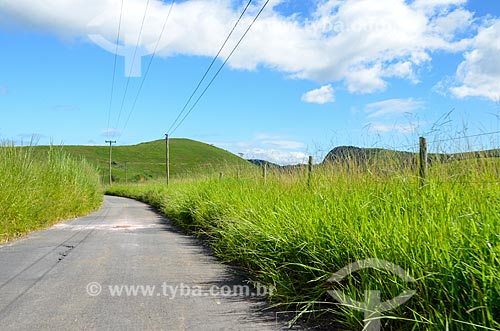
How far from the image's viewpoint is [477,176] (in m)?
4.46

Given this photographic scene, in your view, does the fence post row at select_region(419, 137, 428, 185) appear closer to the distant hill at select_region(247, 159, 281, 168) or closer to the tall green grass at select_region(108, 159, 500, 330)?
the tall green grass at select_region(108, 159, 500, 330)

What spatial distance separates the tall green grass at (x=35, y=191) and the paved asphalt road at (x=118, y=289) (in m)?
1.36

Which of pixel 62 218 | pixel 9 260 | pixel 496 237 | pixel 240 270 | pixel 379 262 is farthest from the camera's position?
pixel 62 218

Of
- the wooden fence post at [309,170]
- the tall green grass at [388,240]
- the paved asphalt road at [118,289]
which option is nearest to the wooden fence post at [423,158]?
the tall green grass at [388,240]

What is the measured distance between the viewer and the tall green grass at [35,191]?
397 inches

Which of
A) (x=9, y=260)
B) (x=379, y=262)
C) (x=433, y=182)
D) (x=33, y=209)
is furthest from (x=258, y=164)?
(x=379, y=262)

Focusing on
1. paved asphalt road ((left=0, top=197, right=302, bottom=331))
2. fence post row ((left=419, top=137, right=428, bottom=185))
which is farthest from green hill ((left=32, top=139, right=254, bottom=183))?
fence post row ((left=419, top=137, right=428, bottom=185))

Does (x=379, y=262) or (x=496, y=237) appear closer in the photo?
(x=496, y=237)

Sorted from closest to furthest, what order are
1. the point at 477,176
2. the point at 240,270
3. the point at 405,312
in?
1. the point at 405,312
2. the point at 477,176
3. the point at 240,270

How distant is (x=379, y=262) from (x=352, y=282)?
0.43 metres

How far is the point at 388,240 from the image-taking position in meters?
3.79

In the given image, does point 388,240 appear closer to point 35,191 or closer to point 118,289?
point 118,289

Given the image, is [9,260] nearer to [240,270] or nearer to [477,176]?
[240,270]

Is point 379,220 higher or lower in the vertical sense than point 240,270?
higher
